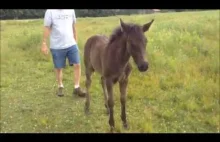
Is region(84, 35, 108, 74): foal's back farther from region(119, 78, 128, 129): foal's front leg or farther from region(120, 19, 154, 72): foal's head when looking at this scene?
region(120, 19, 154, 72): foal's head

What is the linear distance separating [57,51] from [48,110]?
1.24 metres

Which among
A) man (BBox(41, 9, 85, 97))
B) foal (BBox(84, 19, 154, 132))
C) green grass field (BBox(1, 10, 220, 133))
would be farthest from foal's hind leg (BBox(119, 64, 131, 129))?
man (BBox(41, 9, 85, 97))

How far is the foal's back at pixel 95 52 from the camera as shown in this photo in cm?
625

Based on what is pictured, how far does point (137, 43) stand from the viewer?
4840 millimetres

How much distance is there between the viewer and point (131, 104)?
727cm

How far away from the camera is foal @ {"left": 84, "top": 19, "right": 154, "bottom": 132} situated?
15.9ft

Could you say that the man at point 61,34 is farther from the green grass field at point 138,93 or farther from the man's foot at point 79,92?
the green grass field at point 138,93

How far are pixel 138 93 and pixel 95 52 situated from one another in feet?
5.95

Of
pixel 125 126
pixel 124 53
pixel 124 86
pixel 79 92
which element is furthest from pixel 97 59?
pixel 79 92

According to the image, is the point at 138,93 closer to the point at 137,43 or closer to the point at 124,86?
the point at 124,86

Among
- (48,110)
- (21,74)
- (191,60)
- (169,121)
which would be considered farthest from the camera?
(191,60)

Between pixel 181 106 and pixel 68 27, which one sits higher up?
pixel 68 27
